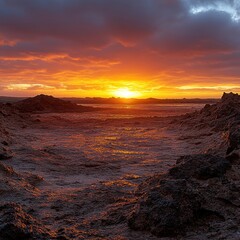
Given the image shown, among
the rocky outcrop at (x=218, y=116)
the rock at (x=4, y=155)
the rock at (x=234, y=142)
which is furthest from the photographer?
the rocky outcrop at (x=218, y=116)

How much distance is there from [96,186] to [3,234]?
2.98 m

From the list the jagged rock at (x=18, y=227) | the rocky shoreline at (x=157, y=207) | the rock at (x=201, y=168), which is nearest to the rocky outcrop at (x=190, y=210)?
the rocky shoreline at (x=157, y=207)

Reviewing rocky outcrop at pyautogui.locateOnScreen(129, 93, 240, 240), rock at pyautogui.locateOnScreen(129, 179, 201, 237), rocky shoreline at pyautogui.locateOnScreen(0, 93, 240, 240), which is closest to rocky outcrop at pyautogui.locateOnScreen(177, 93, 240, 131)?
rocky shoreline at pyautogui.locateOnScreen(0, 93, 240, 240)

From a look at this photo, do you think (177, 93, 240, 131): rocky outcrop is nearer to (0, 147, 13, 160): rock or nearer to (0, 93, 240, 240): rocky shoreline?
(0, 147, 13, 160): rock

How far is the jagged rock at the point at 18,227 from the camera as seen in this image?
384 centimetres

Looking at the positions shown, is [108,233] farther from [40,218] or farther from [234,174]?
[234,174]

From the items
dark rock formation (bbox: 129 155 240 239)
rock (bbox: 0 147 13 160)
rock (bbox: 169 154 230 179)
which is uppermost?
rock (bbox: 169 154 230 179)

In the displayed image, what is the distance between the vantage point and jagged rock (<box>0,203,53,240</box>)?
3842 mm

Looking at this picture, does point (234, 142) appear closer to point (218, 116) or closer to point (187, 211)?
point (187, 211)

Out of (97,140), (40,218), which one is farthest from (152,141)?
(40,218)

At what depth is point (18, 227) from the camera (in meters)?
3.93

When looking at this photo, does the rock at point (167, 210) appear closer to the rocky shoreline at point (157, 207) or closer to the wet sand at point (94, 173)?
the rocky shoreline at point (157, 207)

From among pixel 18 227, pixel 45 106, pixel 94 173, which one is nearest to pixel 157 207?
pixel 18 227

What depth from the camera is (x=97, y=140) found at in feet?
48.7
